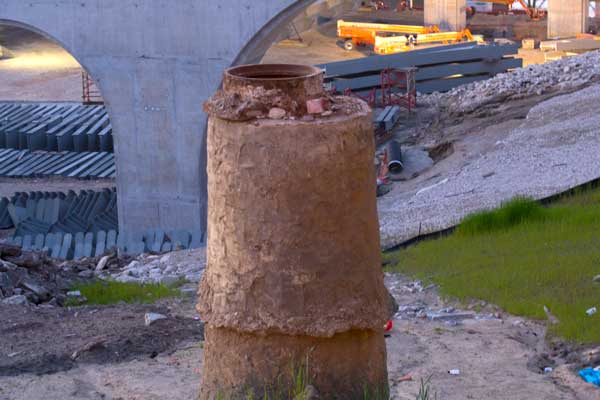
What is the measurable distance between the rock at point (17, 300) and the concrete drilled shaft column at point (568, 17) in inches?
1218

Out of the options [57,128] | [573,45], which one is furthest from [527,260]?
[573,45]

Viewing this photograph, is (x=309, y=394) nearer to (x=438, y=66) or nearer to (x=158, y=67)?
(x=158, y=67)

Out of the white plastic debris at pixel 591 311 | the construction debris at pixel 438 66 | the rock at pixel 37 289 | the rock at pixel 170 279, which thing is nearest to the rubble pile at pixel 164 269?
the rock at pixel 170 279

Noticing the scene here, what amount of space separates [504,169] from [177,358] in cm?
882

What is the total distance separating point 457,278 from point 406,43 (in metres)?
27.3

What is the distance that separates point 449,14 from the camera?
38.9 meters

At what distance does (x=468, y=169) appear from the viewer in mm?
16594

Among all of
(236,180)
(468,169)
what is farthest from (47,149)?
(236,180)

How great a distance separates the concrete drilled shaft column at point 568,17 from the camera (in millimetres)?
37250

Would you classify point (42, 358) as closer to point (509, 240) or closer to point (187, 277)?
point (187, 277)

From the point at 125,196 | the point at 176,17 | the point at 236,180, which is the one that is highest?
the point at 176,17

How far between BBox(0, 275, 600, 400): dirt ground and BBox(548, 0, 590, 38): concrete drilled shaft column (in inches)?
1192

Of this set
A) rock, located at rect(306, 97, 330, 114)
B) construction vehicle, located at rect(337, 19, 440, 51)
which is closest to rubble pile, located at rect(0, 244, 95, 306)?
rock, located at rect(306, 97, 330, 114)

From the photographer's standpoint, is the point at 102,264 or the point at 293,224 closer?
the point at 293,224
